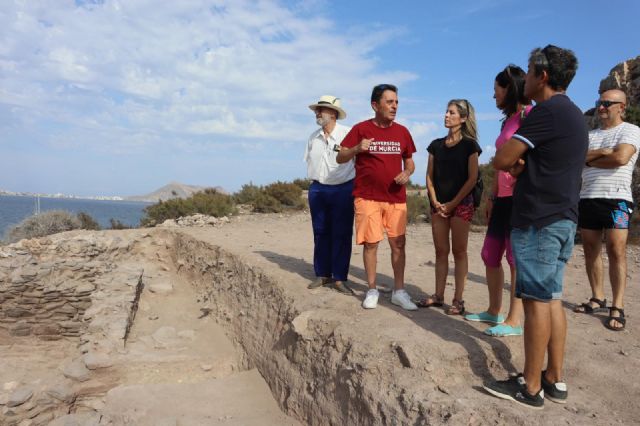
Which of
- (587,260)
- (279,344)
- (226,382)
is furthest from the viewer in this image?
(226,382)

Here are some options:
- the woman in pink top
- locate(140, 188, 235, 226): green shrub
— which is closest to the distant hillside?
locate(140, 188, 235, 226): green shrub

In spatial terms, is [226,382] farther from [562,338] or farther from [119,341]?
[562,338]

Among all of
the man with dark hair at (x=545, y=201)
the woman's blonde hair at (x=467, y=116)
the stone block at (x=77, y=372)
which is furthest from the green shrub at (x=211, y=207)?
the man with dark hair at (x=545, y=201)

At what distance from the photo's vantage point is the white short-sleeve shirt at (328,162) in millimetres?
5047

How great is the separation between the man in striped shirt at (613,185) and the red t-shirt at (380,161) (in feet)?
5.74

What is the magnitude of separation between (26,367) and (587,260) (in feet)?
23.5

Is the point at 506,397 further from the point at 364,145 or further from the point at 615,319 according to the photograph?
the point at 364,145

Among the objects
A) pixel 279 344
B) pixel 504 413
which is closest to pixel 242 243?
pixel 279 344

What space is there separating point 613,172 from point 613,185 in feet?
0.42

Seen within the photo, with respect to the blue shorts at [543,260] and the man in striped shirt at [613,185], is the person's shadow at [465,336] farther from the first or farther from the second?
the man in striped shirt at [613,185]

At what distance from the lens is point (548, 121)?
2545mm

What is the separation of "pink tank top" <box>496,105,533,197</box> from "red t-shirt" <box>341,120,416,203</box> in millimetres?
942

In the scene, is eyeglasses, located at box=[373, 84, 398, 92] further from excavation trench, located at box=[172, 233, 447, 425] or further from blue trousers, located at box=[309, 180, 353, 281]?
excavation trench, located at box=[172, 233, 447, 425]

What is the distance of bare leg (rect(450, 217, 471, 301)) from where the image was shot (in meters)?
4.19
